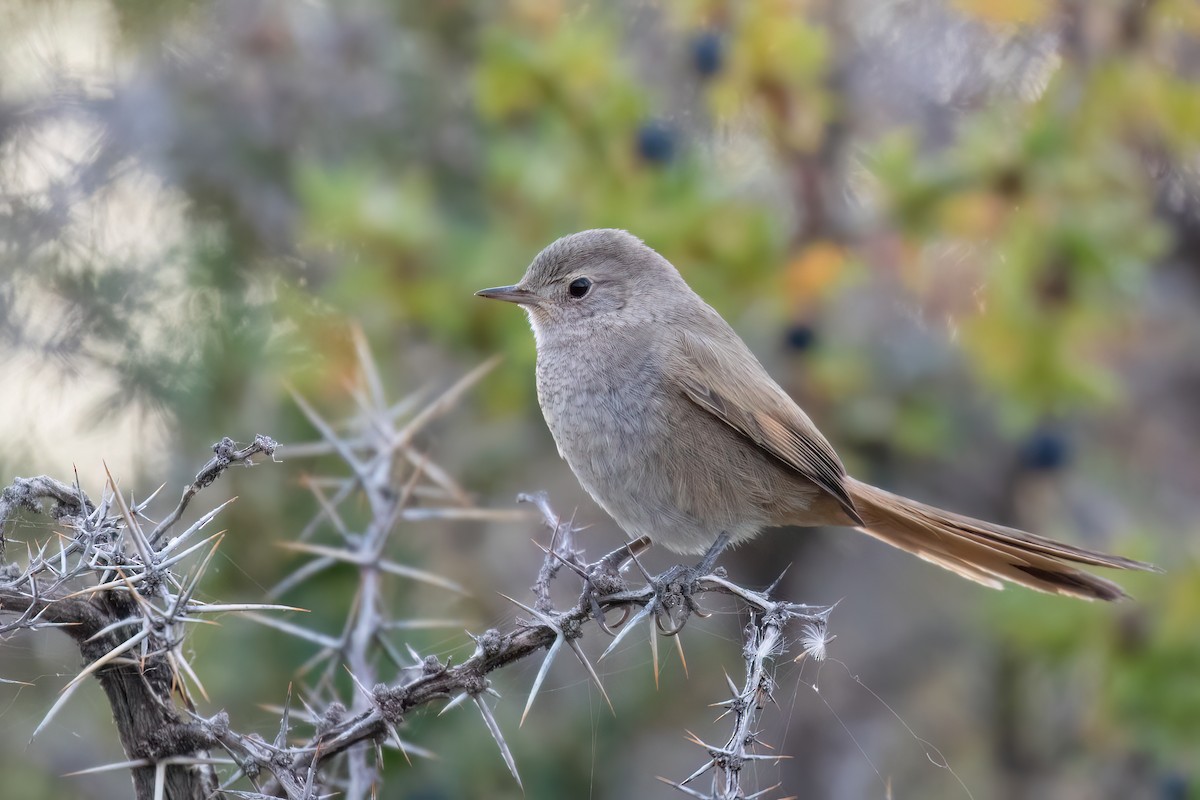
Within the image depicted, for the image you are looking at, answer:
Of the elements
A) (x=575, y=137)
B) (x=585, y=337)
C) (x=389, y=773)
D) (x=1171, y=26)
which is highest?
(x=1171, y=26)

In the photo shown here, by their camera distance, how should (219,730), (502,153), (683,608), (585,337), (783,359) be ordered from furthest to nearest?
1. (783,359)
2. (502,153)
3. (585,337)
4. (683,608)
5. (219,730)

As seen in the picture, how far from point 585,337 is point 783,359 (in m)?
2.41

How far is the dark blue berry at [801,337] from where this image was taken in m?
6.05

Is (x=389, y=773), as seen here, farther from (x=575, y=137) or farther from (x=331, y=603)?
(x=575, y=137)

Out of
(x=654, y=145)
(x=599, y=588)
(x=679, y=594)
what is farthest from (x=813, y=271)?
(x=599, y=588)

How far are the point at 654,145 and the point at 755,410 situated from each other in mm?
2547

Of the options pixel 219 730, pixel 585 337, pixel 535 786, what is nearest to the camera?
pixel 219 730

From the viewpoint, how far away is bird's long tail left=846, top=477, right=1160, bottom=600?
343 centimetres

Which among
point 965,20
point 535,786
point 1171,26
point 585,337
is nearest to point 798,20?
point 965,20

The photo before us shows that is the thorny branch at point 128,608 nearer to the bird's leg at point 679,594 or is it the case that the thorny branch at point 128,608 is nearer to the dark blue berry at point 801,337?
the bird's leg at point 679,594

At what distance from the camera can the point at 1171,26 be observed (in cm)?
637

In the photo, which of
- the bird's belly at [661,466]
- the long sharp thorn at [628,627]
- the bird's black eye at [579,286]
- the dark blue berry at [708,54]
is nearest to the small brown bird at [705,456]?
the bird's belly at [661,466]

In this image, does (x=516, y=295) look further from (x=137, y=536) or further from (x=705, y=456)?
(x=137, y=536)

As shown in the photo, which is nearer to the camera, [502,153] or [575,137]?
[502,153]
